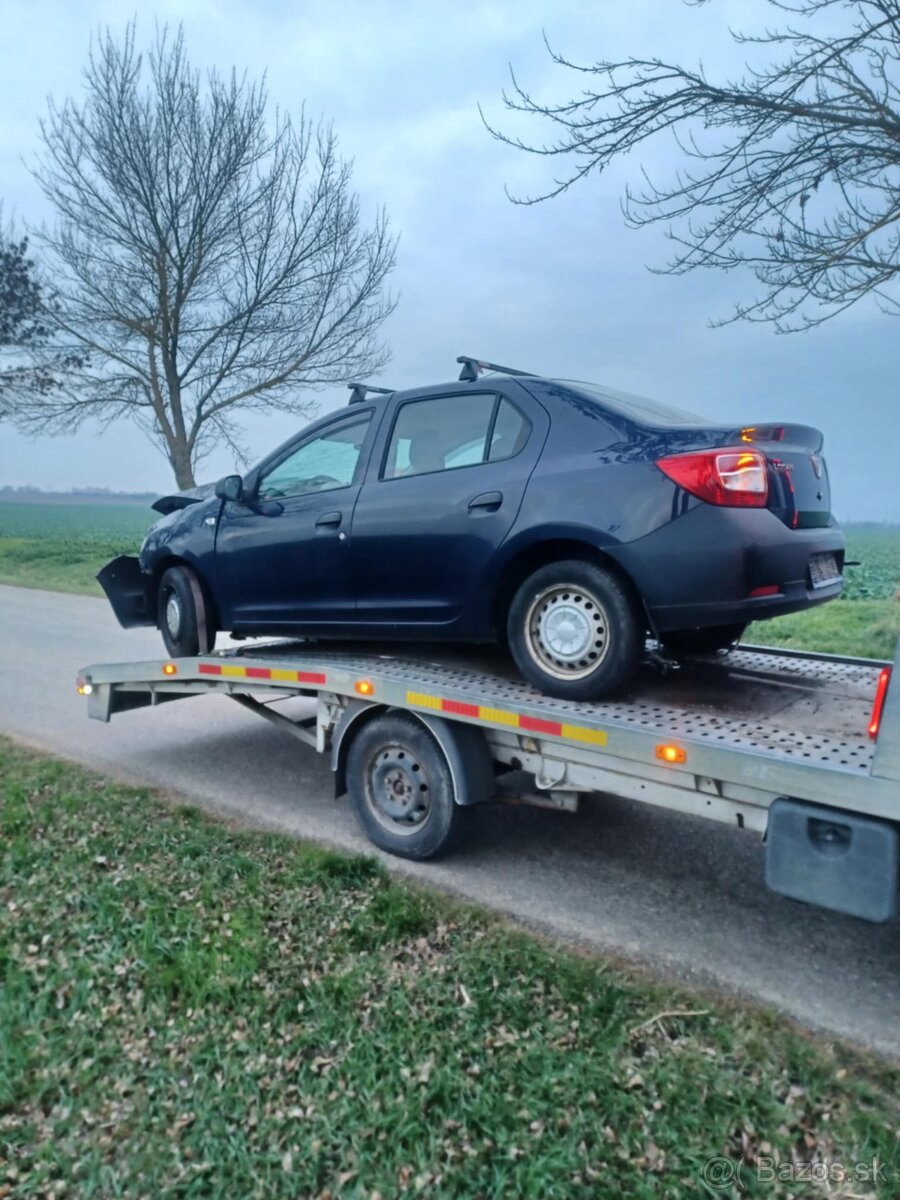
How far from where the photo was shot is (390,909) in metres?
3.71

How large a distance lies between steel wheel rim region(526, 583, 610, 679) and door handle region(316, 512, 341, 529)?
1359 mm

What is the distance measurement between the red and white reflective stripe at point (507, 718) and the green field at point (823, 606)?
1.42 meters

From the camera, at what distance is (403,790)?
4.43 m

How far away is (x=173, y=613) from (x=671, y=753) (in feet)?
12.5

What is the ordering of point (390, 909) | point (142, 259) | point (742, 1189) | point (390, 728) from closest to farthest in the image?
point (742, 1189), point (390, 909), point (390, 728), point (142, 259)

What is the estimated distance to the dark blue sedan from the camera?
3674mm

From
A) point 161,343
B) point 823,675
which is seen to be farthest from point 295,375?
point 823,675

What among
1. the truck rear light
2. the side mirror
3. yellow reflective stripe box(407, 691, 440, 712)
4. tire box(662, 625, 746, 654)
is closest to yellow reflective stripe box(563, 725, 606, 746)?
yellow reflective stripe box(407, 691, 440, 712)

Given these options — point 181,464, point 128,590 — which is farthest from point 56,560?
point 128,590

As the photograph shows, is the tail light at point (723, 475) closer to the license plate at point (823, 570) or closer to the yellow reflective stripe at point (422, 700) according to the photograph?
the license plate at point (823, 570)

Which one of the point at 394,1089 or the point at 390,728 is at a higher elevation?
A: the point at 390,728

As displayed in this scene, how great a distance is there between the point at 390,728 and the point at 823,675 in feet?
7.24

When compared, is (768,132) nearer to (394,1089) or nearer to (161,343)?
(394,1089)

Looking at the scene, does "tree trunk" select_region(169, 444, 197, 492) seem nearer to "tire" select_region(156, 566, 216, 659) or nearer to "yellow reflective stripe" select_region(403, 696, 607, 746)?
"tire" select_region(156, 566, 216, 659)
